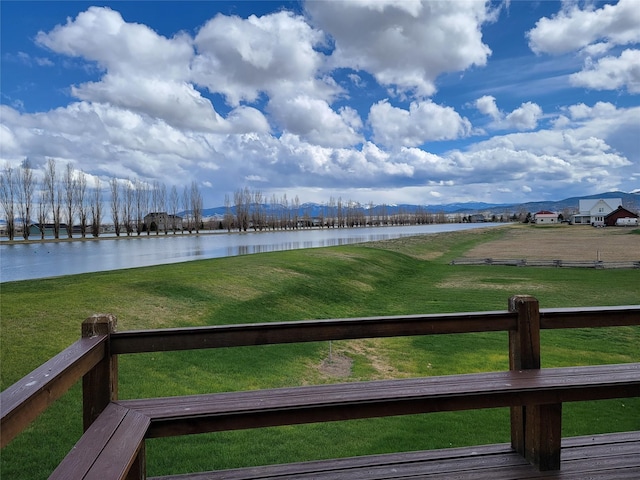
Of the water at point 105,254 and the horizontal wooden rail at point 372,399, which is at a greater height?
the horizontal wooden rail at point 372,399

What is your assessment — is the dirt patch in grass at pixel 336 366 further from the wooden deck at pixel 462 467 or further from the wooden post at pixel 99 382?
the wooden post at pixel 99 382

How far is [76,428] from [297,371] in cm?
402

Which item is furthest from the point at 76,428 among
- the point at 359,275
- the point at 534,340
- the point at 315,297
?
the point at 359,275

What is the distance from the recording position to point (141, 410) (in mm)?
2301

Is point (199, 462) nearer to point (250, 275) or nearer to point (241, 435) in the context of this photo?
point (241, 435)

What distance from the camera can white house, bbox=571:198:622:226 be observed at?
4460 inches

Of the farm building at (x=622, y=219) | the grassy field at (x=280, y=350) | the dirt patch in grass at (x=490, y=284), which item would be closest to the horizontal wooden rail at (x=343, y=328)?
the grassy field at (x=280, y=350)

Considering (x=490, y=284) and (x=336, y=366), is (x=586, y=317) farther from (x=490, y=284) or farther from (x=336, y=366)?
(x=490, y=284)

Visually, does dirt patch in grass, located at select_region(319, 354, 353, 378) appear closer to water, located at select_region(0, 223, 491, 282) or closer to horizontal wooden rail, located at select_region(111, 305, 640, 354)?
horizontal wooden rail, located at select_region(111, 305, 640, 354)

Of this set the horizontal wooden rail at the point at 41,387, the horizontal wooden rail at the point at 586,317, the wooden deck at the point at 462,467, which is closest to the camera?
the horizontal wooden rail at the point at 41,387

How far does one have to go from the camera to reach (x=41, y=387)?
1602mm

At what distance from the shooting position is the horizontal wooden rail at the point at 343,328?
2.44 meters

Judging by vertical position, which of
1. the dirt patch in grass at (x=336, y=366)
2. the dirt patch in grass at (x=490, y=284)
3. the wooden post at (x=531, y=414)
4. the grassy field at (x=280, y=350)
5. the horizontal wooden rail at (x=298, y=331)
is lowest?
the dirt patch in grass at (x=490, y=284)

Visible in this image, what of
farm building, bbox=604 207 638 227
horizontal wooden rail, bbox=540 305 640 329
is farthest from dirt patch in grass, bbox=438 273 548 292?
farm building, bbox=604 207 638 227
